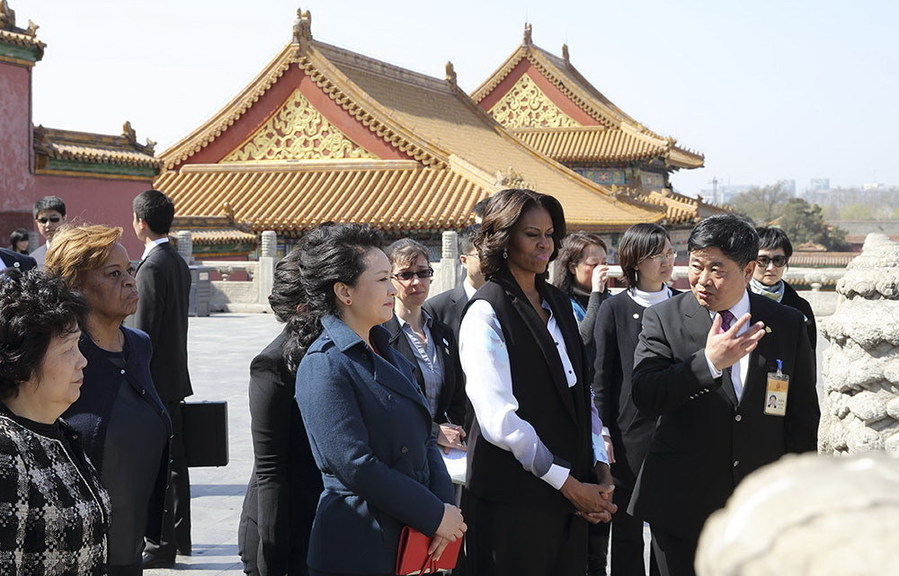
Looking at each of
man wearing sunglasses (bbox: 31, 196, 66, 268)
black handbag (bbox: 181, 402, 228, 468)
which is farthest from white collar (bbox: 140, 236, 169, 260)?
man wearing sunglasses (bbox: 31, 196, 66, 268)

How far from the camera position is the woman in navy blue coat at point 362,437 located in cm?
251

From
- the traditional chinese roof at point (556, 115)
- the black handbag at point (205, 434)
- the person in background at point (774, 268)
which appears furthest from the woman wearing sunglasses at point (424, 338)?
the traditional chinese roof at point (556, 115)

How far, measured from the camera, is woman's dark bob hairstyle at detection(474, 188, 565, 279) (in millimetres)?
3031

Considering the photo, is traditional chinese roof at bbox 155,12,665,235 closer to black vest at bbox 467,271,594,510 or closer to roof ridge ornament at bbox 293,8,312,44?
roof ridge ornament at bbox 293,8,312,44

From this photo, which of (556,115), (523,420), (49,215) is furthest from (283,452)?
(556,115)

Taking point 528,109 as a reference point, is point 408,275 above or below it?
below

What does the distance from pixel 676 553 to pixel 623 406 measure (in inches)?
40.6

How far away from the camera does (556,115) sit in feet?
83.5

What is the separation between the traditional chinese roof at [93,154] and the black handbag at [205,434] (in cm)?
1097

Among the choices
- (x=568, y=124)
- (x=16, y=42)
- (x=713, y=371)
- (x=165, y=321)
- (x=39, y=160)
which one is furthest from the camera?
(x=568, y=124)

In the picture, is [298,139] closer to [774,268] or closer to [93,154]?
[93,154]

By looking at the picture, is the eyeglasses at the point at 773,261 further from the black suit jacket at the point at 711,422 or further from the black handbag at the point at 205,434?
the black handbag at the point at 205,434

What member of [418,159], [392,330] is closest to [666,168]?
[418,159]

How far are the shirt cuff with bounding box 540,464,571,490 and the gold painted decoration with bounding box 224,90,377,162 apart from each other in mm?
14161
